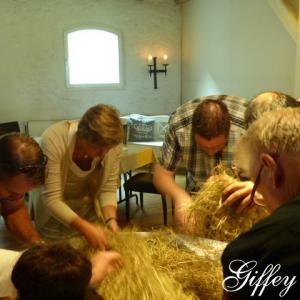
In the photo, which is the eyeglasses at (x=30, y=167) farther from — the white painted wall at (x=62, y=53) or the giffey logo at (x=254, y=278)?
the white painted wall at (x=62, y=53)

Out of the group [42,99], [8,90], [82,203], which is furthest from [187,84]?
[82,203]

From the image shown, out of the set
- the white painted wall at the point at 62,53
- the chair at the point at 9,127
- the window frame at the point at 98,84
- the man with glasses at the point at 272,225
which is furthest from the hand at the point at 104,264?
the window frame at the point at 98,84

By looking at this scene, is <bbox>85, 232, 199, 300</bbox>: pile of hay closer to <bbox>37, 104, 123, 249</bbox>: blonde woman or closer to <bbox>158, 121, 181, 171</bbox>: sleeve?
<bbox>37, 104, 123, 249</bbox>: blonde woman

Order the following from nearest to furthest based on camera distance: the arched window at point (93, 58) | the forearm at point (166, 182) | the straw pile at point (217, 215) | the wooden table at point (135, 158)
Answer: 1. the straw pile at point (217, 215)
2. the forearm at point (166, 182)
3. the wooden table at point (135, 158)
4. the arched window at point (93, 58)

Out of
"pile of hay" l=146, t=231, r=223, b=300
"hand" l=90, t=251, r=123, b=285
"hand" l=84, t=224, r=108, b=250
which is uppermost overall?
"hand" l=90, t=251, r=123, b=285

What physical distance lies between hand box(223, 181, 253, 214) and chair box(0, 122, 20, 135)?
4933 mm

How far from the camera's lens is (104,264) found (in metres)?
1.15

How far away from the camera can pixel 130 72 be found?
6.93 m

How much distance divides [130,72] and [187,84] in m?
1.12

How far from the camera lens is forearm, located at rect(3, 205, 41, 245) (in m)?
1.58

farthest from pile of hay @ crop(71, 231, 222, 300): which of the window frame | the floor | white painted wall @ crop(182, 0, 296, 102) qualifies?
the window frame

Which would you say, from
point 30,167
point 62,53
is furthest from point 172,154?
point 62,53

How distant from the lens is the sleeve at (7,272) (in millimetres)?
962

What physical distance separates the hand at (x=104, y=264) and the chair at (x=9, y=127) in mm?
4853
